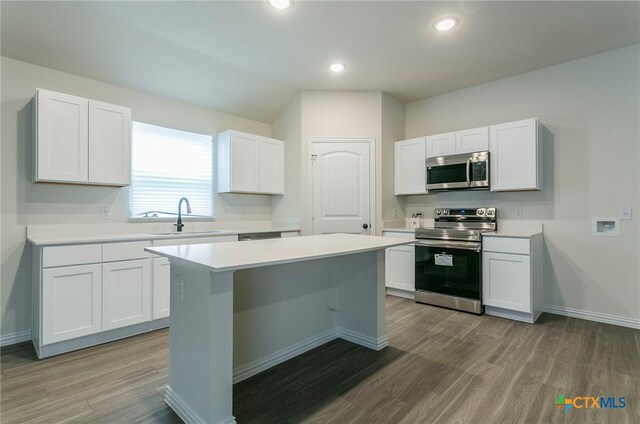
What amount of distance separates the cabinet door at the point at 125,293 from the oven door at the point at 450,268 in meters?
2.78

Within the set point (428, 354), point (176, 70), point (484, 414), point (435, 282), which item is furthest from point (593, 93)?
point (176, 70)

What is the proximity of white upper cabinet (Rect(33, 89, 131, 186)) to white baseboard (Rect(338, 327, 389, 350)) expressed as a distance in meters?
2.54

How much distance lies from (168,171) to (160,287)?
4.79 ft

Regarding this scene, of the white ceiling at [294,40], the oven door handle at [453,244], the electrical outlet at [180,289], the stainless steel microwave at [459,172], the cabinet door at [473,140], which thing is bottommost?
the electrical outlet at [180,289]

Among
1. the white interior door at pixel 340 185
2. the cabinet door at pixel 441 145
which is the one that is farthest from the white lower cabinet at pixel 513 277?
the white interior door at pixel 340 185

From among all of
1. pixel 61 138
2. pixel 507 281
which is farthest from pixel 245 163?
pixel 507 281

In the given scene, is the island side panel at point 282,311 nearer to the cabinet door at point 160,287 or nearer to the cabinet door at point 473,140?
the cabinet door at point 160,287

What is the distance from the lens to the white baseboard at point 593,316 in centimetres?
314

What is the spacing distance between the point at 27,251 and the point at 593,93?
5.78 metres

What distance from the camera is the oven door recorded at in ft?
11.4

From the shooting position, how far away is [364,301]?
268 centimetres

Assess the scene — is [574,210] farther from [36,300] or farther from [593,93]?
[36,300]

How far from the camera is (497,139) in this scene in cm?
363

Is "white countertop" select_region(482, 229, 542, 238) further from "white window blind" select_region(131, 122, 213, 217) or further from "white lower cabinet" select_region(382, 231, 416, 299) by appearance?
"white window blind" select_region(131, 122, 213, 217)
